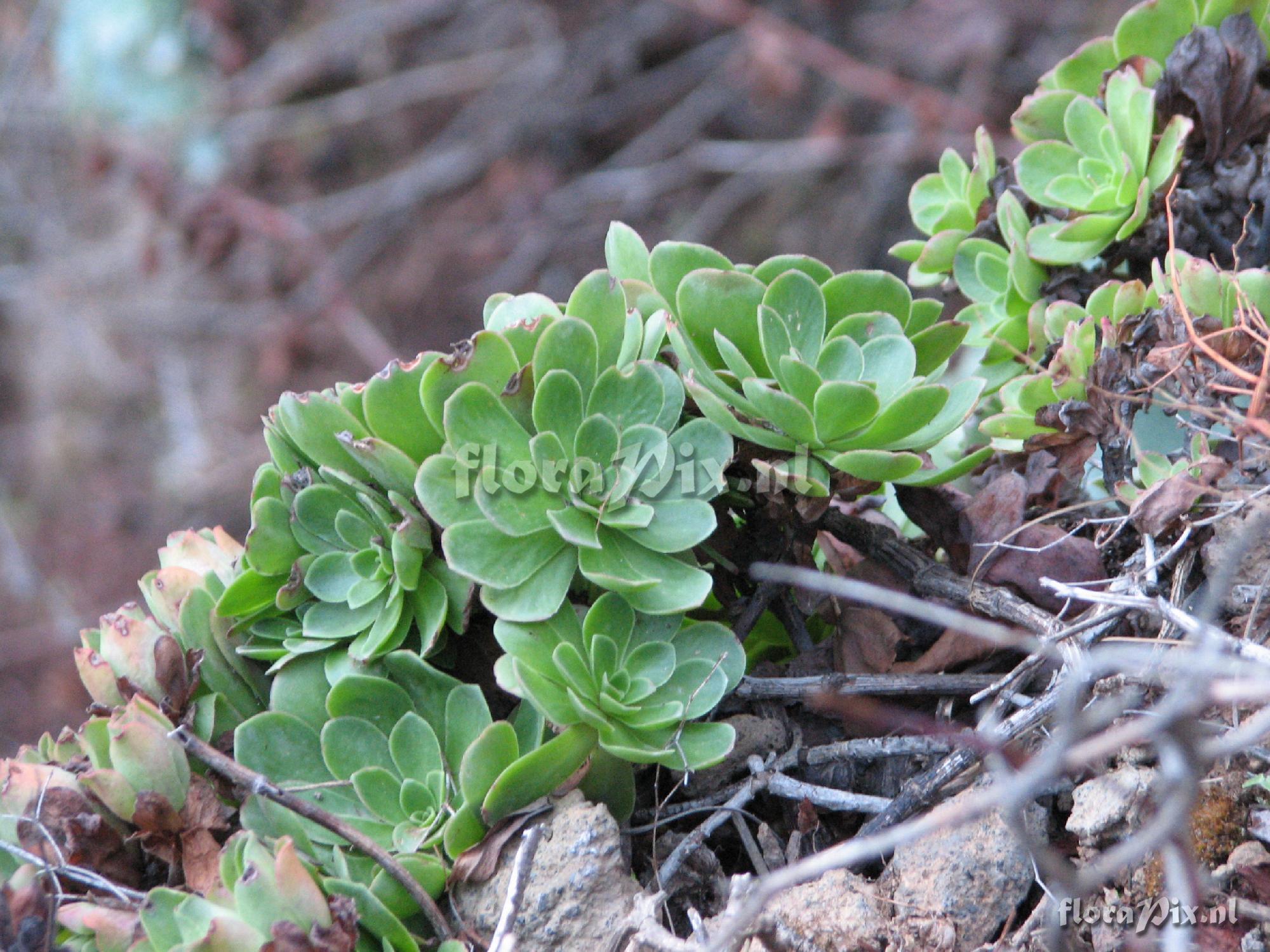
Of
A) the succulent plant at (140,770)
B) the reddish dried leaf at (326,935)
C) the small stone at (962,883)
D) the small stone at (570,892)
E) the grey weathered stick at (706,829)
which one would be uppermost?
the succulent plant at (140,770)

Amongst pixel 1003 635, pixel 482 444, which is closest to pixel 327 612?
pixel 482 444

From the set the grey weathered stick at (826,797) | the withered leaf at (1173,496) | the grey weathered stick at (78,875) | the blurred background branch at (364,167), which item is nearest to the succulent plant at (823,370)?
the withered leaf at (1173,496)

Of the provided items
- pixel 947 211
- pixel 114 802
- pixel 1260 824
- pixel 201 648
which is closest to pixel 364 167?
pixel 947 211

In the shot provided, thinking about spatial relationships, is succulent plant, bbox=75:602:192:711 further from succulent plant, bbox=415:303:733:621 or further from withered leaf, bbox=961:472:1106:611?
withered leaf, bbox=961:472:1106:611

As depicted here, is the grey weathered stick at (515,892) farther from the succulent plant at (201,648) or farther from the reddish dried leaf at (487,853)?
the succulent plant at (201,648)

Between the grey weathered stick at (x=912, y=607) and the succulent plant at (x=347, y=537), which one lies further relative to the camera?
the succulent plant at (x=347, y=537)

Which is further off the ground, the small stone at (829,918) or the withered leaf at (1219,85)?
the withered leaf at (1219,85)

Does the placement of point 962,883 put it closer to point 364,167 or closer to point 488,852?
point 488,852
